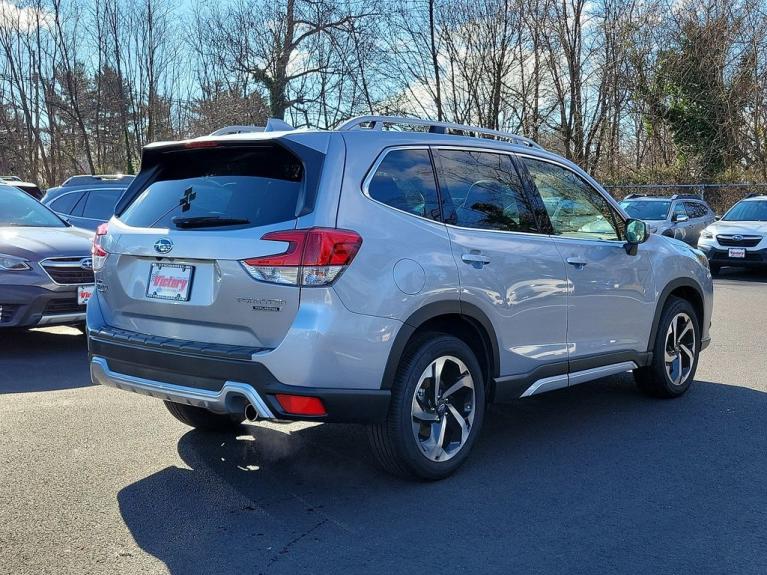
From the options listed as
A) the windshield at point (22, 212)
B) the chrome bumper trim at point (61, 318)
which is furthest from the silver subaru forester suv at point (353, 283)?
the windshield at point (22, 212)

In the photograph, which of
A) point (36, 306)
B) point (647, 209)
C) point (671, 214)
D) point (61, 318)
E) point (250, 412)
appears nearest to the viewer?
point (250, 412)

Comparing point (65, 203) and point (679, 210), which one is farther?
point (679, 210)

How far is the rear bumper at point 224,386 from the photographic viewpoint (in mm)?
3711

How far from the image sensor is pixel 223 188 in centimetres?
413

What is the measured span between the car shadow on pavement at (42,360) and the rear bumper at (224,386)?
2.65 m

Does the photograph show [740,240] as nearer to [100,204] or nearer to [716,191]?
[100,204]

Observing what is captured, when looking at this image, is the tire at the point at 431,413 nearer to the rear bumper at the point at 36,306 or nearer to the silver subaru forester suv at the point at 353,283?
the silver subaru forester suv at the point at 353,283

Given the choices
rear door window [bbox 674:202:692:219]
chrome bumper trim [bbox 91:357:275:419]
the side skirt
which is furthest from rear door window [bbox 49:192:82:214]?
rear door window [bbox 674:202:692:219]

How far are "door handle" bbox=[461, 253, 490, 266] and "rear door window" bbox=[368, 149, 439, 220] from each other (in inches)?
10.2

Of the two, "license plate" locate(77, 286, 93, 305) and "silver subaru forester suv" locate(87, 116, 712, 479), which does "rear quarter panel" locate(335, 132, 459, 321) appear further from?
"license plate" locate(77, 286, 93, 305)

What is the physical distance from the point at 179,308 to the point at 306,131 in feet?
3.54

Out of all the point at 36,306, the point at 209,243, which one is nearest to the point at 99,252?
the point at 209,243

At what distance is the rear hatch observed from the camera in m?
3.77

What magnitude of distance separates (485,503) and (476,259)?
4.17 ft
